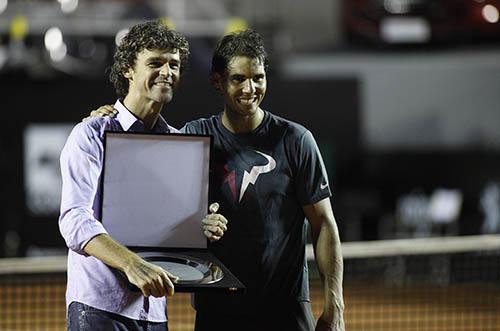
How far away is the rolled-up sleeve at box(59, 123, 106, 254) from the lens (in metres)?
Result: 3.17

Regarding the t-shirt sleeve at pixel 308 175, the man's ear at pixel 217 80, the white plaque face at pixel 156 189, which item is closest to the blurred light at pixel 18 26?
the man's ear at pixel 217 80

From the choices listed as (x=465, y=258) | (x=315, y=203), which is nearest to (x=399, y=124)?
(x=465, y=258)

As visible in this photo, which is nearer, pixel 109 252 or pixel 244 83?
pixel 109 252

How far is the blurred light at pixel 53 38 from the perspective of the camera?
12375 mm

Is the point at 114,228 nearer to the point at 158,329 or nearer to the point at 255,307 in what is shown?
the point at 158,329

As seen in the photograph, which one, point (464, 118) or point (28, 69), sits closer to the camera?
point (28, 69)

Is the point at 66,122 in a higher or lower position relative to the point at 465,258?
higher

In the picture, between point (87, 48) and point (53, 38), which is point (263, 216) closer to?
point (53, 38)

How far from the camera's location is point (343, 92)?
15.1 meters

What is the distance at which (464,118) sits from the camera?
16750 millimetres

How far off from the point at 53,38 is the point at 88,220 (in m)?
9.61

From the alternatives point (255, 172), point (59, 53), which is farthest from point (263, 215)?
point (59, 53)

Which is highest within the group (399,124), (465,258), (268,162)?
(268,162)

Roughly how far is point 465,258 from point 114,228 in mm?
11915
